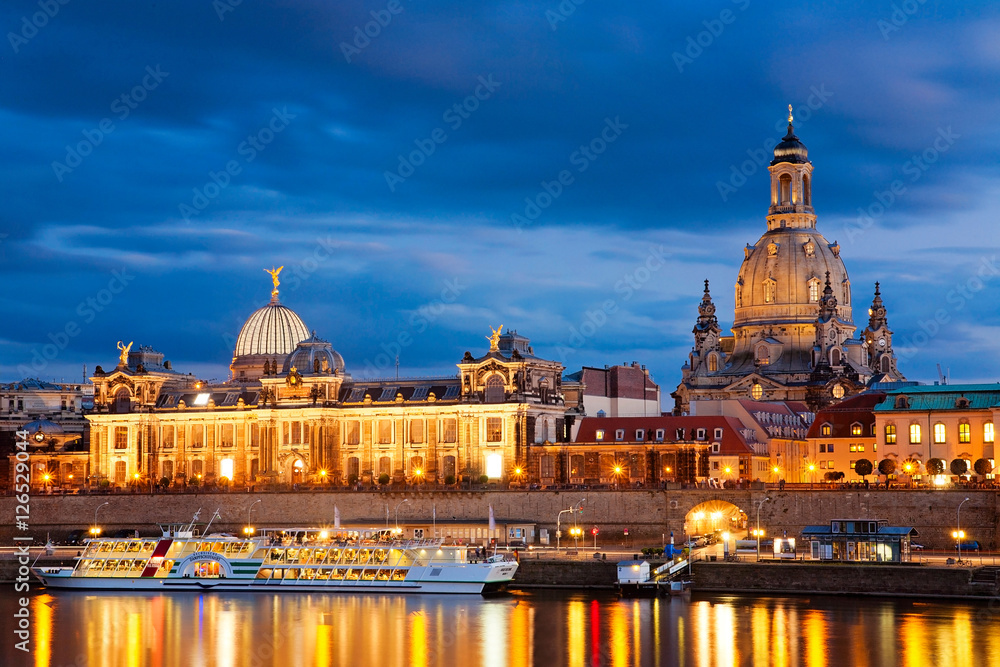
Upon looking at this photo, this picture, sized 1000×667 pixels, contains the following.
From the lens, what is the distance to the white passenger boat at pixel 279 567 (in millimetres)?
99500

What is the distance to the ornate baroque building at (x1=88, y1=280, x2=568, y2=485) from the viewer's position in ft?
467

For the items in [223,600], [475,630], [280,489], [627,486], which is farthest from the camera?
[280,489]

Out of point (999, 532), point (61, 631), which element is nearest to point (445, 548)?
point (61, 631)

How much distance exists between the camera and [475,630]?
82938 millimetres

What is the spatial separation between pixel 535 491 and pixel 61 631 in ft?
168

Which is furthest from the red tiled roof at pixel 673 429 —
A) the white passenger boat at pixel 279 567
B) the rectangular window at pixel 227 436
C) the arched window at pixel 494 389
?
the rectangular window at pixel 227 436

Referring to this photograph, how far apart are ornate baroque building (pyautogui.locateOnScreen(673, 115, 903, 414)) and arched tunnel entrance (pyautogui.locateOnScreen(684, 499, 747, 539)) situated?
49010mm

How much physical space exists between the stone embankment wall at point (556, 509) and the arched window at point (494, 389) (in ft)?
41.9

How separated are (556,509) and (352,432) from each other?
94.6ft

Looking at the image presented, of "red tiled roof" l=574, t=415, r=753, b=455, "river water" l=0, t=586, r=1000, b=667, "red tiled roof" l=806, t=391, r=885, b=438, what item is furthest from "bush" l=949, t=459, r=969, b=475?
"river water" l=0, t=586, r=1000, b=667

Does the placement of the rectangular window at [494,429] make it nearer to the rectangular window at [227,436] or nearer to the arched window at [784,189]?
the rectangular window at [227,436]

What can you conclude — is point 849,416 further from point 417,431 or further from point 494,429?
point 417,431

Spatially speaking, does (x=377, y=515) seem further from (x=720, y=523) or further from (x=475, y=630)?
(x=475, y=630)

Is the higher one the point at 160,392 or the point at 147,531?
the point at 160,392
